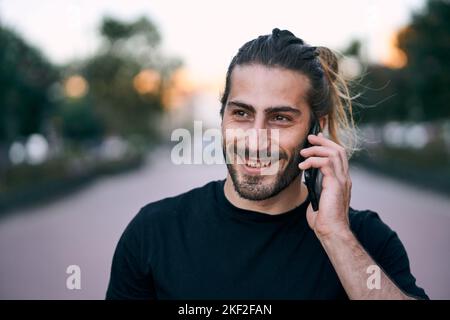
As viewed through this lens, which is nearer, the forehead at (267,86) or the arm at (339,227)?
the arm at (339,227)

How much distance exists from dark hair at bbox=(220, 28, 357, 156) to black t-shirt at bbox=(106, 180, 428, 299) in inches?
16.0

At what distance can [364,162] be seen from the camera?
30.8m

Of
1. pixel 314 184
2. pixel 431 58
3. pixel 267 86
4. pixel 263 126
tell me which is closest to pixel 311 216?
pixel 314 184

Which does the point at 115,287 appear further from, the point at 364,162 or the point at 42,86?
the point at 364,162

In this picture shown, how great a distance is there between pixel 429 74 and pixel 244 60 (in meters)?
19.0

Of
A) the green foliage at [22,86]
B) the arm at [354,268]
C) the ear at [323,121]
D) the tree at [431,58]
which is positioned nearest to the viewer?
the arm at [354,268]

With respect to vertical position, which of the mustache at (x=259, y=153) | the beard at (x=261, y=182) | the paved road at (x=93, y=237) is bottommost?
the paved road at (x=93, y=237)

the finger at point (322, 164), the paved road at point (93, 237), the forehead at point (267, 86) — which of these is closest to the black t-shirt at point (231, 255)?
the finger at point (322, 164)

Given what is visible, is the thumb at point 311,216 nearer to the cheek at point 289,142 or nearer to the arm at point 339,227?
the arm at point 339,227

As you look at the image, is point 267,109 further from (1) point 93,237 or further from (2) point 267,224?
(1) point 93,237

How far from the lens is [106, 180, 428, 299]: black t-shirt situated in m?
2.04

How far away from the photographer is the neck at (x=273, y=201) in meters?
2.17

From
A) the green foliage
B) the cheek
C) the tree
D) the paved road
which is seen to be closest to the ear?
the cheek

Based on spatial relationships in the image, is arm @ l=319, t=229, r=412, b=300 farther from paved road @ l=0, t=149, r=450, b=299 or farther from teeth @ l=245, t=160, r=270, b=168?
paved road @ l=0, t=149, r=450, b=299
